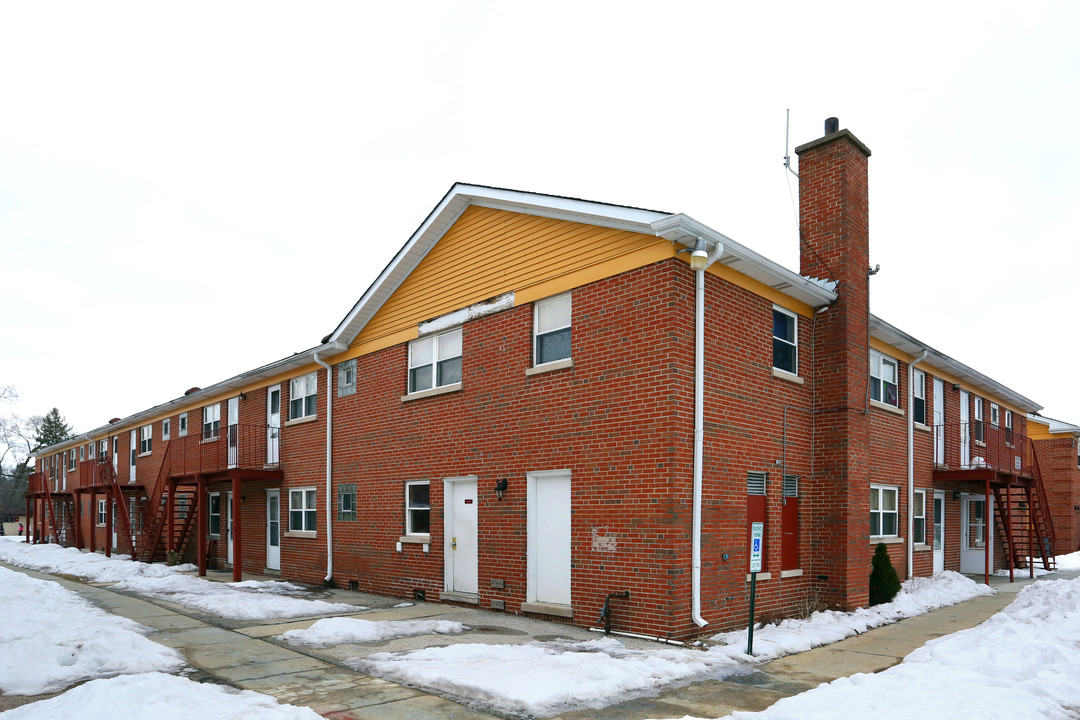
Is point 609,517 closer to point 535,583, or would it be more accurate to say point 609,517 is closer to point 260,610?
point 535,583

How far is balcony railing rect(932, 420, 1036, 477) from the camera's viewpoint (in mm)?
19906

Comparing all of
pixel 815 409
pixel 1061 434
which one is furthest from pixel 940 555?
pixel 1061 434

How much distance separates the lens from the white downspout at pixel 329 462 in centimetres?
1884

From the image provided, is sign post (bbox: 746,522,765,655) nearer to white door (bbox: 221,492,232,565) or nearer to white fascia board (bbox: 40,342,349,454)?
white fascia board (bbox: 40,342,349,454)

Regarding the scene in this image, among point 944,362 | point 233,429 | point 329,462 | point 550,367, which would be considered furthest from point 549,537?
point 233,429

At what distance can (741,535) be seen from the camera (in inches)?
477

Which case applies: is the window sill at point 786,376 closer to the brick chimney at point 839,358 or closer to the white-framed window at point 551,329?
the brick chimney at point 839,358

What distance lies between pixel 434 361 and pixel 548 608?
5.96 m

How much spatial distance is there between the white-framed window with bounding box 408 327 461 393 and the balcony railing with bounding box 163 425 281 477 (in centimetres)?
637

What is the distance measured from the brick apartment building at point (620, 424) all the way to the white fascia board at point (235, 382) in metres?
0.19

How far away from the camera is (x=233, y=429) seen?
24.4 meters

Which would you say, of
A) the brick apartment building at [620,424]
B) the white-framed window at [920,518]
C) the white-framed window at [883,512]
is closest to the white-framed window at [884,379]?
the brick apartment building at [620,424]

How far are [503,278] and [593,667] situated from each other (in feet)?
25.4

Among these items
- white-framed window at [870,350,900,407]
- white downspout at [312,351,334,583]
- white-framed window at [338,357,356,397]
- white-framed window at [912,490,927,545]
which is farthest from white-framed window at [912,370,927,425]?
white downspout at [312,351,334,583]
